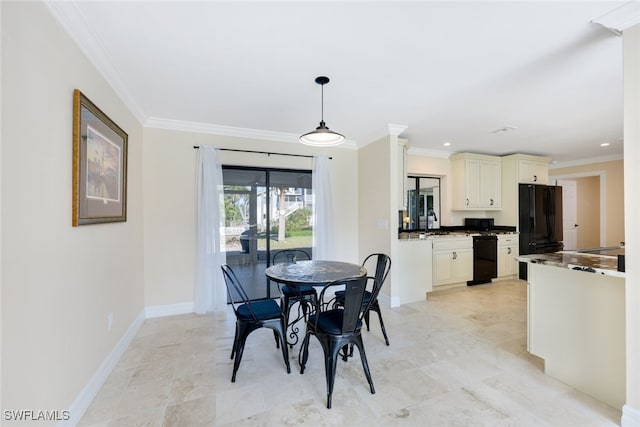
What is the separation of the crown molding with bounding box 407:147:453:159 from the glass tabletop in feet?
10.1

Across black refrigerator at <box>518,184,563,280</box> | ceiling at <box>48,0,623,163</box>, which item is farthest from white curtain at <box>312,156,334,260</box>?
black refrigerator at <box>518,184,563,280</box>

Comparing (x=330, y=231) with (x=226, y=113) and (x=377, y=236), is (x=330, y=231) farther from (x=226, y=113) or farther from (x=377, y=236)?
(x=226, y=113)

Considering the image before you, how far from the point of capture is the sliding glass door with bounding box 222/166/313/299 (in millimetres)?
3797

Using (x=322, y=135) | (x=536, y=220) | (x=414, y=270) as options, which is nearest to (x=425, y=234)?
(x=414, y=270)

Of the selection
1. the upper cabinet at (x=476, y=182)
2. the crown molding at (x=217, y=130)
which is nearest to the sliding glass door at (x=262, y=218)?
the crown molding at (x=217, y=130)

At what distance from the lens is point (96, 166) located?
2.01 m

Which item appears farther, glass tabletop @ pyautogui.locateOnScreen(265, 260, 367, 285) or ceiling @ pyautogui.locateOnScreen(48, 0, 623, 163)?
glass tabletop @ pyautogui.locateOnScreen(265, 260, 367, 285)

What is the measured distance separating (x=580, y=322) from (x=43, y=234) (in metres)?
3.43

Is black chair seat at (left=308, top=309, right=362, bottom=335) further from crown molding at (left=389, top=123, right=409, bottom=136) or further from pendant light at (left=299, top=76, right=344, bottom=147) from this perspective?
crown molding at (left=389, top=123, right=409, bottom=136)

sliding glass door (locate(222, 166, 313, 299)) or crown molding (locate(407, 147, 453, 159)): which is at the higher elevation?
crown molding (locate(407, 147, 453, 159))

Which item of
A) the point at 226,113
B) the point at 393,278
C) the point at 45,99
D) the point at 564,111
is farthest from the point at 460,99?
the point at 45,99

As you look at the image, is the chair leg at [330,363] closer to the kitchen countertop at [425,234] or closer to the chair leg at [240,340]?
the chair leg at [240,340]

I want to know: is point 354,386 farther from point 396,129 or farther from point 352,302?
point 396,129

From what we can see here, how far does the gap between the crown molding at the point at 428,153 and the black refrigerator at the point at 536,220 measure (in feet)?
4.99
